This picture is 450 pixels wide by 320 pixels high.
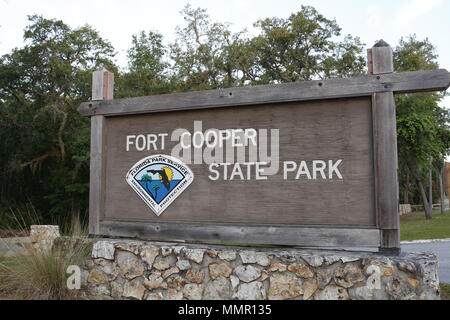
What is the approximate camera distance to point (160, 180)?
482 centimetres

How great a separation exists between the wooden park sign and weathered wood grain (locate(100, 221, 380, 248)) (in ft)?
0.03

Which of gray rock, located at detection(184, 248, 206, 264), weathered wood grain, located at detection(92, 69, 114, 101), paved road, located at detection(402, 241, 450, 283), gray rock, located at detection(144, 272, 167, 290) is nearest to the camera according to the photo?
gray rock, located at detection(184, 248, 206, 264)

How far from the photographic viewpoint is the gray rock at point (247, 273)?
163 inches

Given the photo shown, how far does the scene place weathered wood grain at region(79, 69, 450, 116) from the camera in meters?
3.90

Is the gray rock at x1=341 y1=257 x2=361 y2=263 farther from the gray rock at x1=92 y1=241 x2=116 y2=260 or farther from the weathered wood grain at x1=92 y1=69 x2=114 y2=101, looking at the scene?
the weathered wood grain at x1=92 y1=69 x2=114 y2=101

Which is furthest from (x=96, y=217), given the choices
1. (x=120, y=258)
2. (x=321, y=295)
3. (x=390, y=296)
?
(x=390, y=296)

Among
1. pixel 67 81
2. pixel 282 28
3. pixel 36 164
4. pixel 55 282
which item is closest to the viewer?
pixel 55 282

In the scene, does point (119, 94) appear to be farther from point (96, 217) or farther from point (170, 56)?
point (96, 217)

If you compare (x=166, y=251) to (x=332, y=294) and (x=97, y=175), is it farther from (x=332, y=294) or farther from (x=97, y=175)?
(x=332, y=294)

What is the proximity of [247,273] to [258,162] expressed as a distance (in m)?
1.19

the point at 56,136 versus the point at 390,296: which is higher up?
the point at 56,136

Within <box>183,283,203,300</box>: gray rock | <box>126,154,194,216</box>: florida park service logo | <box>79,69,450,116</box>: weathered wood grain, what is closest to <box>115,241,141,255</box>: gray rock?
<box>126,154,194,216</box>: florida park service logo

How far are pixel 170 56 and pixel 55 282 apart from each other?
18.9 m

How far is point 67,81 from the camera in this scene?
62.5 ft
